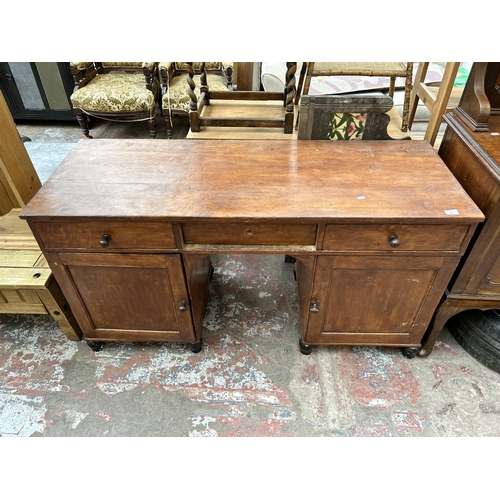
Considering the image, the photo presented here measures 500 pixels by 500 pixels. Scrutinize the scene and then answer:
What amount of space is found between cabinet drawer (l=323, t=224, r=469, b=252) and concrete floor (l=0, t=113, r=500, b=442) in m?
0.70

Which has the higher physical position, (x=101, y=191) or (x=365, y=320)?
(x=101, y=191)

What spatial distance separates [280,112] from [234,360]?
1.49 meters

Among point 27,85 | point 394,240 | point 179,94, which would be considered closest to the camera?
point 394,240

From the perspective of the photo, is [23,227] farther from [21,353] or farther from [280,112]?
[280,112]

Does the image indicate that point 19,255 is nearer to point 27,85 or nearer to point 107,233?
point 107,233

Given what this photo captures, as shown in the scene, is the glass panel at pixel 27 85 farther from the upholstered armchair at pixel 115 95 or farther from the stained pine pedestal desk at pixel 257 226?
the stained pine pedestal desk at pixel 257 226

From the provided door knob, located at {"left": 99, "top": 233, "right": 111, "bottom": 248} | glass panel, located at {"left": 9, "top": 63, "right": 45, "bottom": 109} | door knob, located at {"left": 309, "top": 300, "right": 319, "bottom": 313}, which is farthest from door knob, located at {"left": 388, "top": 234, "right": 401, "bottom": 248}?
glass panel, located at {"left": 9, "top": 63, "right": 45, "bottom": 109}

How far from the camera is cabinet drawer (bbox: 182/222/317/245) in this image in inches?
49.3

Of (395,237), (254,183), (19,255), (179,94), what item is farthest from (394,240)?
(179,94)

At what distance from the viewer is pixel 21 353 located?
176 centimetres

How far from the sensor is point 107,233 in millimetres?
1255

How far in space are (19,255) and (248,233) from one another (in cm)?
117

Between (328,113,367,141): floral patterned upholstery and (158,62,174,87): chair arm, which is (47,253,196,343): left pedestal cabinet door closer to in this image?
(328,113,367,141): floral patterned upholstery

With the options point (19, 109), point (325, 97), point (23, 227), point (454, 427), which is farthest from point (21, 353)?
point (19, 109)
